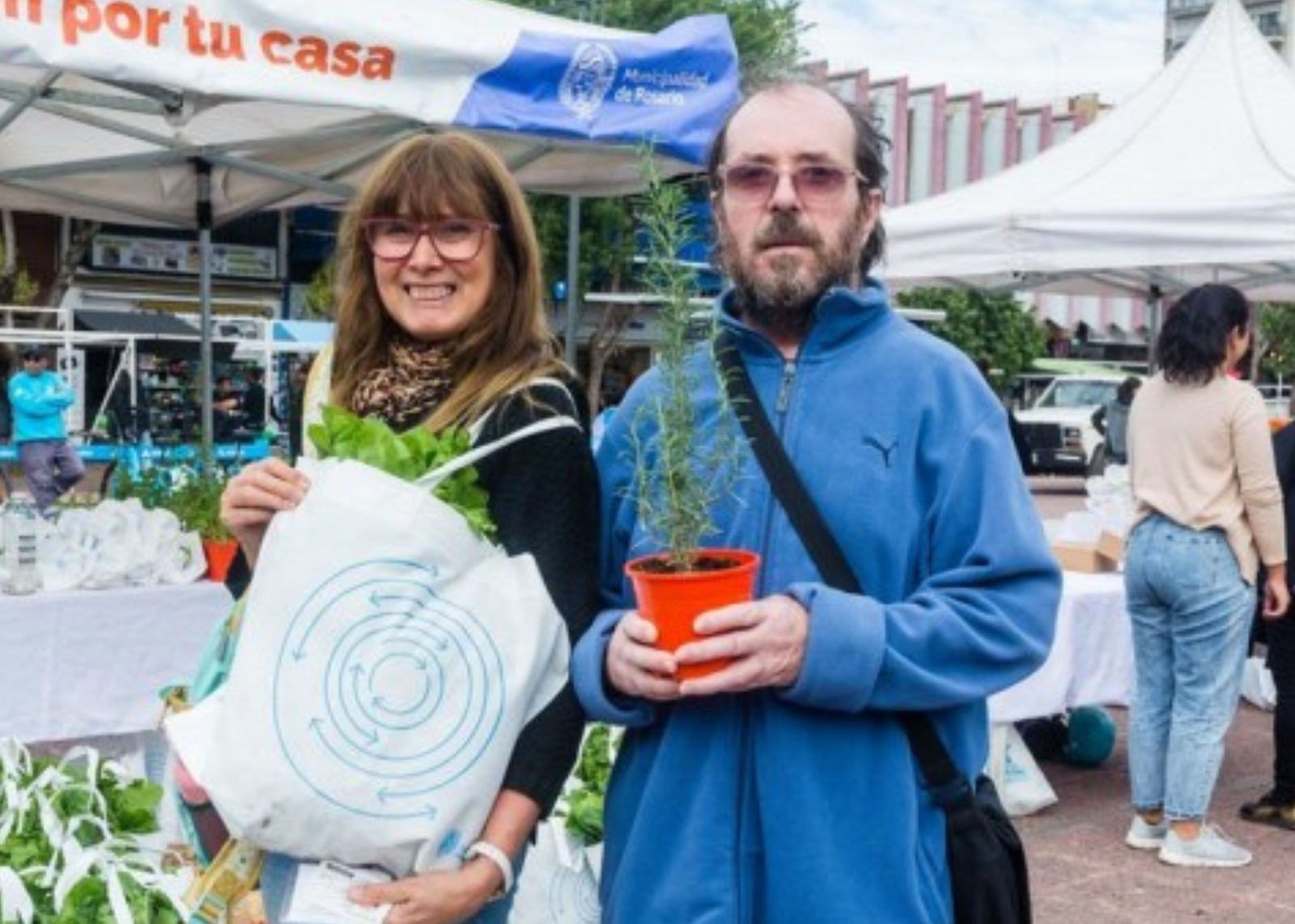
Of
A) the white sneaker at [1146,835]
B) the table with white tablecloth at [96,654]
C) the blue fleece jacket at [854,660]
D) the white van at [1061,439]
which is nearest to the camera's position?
the blue fleece jacket at [854,660]

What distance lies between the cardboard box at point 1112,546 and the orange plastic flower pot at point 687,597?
487 cm

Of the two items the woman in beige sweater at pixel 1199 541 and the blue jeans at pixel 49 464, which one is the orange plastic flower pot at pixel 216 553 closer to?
the woman in beige sweater at pixel 1199 541

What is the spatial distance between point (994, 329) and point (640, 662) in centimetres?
3525

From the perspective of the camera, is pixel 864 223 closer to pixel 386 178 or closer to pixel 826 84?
pixel 826 84

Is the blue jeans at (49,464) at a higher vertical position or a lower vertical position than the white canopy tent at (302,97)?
lower

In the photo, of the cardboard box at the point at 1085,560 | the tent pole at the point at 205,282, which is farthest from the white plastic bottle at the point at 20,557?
the cardboard box at the point at 1085,560

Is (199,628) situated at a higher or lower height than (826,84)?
lower

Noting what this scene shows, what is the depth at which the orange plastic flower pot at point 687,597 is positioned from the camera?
1604 millimetres

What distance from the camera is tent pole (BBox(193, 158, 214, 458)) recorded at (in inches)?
231

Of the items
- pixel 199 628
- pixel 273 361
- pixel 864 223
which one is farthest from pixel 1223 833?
pixel 273 361

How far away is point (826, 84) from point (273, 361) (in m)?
23.1

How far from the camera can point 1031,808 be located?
571 cm

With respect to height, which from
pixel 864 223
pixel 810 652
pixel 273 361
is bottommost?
pixel 273 361

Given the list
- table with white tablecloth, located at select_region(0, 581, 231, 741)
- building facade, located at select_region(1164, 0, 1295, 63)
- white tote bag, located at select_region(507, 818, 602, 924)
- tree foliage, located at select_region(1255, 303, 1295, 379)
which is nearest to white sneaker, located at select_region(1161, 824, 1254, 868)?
white tote bag, located at select_region(507, 818, 602, 924)
